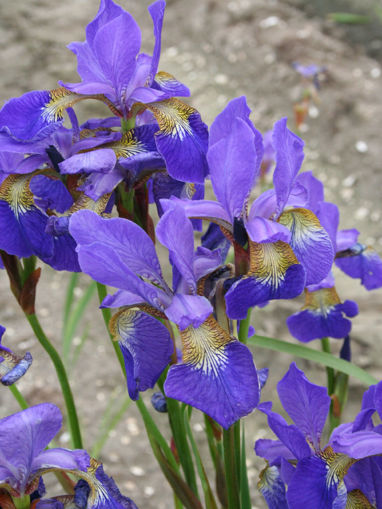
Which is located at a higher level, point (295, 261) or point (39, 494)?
point (295, 261)

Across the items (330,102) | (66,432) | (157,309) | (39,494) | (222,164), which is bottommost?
(66,432)

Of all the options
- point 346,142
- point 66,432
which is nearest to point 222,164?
point 66,432

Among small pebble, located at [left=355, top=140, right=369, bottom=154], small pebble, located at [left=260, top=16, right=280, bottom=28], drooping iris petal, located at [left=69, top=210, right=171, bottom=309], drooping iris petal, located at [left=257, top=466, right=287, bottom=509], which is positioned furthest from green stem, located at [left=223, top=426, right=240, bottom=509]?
small pebble, located at [left=260, top=16, right=280, bottom=28]

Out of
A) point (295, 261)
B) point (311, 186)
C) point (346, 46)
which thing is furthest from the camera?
point (346, 46)

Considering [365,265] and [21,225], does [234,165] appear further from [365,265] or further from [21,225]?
[365,265]

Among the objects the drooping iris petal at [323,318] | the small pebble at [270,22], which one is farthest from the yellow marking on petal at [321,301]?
the small pebble at [270,22]

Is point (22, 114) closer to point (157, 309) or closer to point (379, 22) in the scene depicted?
point (157, 309)

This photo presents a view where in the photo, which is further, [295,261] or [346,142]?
[346,142]

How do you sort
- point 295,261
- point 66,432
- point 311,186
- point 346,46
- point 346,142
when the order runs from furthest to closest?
point 346,46
point 346,142
point 66,432
point 311,186
point 295,261
